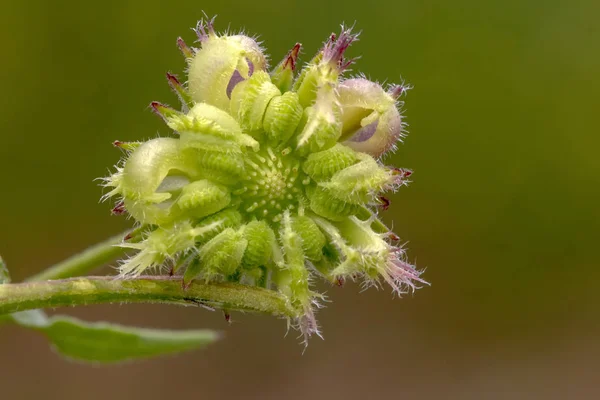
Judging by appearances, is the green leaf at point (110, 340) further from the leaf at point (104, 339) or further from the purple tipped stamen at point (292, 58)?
the purple tipped stamen at point (292, 58)

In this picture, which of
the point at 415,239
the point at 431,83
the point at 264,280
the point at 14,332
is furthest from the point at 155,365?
the point at 264,280

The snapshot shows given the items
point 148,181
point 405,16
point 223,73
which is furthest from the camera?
point 405,16

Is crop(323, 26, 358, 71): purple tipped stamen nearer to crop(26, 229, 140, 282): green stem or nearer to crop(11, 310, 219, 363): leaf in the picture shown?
crop(26, 229, 140, 282): green stem

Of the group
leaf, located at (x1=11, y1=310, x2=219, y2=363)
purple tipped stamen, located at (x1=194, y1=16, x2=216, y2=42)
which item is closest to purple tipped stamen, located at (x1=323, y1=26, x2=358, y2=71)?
purple tipped stamen, located at (x1=194, y1=16, x2=216, y2=42)

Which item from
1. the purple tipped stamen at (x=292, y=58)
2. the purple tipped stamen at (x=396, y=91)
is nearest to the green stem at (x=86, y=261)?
the purple tipped stamen at (x=292, y=58)

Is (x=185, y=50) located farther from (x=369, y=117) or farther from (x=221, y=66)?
(x=369, y=117)

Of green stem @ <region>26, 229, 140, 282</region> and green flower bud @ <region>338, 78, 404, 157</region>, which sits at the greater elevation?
green flower bud @ <region>338, 78, 404, 157</region>

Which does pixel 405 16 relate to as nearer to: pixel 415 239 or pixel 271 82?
pixel 415 239
